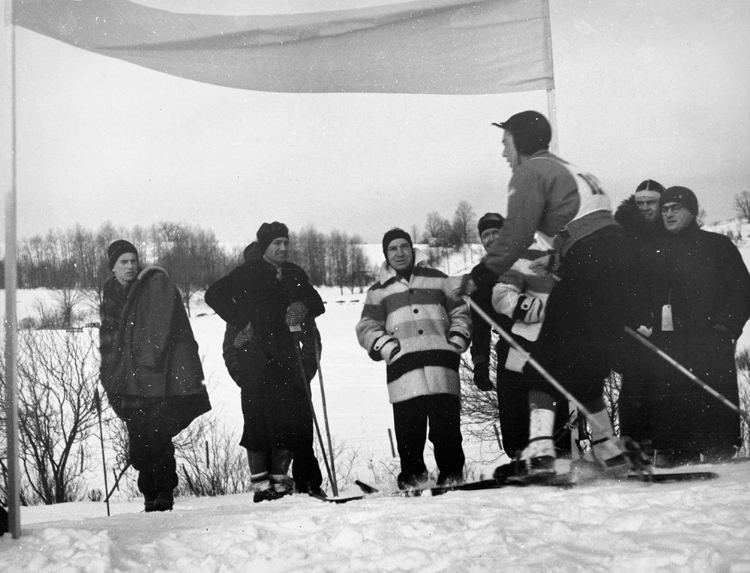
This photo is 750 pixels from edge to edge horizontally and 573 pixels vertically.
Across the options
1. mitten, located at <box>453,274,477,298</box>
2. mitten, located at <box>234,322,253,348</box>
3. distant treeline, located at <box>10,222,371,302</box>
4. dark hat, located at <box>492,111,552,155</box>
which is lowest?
mitten, located at <box>234,322,253,348</box>

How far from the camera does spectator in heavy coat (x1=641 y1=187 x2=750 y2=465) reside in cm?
376

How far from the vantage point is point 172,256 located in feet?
12.5

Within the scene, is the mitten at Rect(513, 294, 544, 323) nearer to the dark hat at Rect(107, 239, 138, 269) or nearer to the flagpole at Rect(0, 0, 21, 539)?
the dark hat at Rect(107, 239, 138, 269)

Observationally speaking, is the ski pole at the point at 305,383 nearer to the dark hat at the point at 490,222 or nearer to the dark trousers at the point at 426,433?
the dark trousers at the point at 426,433

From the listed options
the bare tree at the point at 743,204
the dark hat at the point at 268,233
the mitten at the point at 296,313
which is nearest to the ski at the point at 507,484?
the mitten at the point at 296,313

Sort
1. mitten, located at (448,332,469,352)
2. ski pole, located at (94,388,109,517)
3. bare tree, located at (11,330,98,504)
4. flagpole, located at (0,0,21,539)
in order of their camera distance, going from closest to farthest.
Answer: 1. flagpole, located at (0,0,21,539)
2. ski pole, located at (94,388,109,517)
3. bare tree, located at (11,330,98,504)
4. mitten, located at (448,332,469,352)

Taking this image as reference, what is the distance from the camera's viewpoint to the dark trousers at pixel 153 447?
3.59 meters

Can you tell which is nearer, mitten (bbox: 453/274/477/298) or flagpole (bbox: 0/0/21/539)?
flagpole (bbox: 0/0/21/539)

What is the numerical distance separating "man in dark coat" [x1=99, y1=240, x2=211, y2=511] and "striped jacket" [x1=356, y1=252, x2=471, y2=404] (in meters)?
0.90

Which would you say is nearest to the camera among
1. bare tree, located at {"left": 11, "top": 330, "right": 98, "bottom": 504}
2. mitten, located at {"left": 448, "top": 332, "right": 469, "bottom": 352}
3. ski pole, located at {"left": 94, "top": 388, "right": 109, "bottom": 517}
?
ski pole, located at {"left": 94, "top": 388, "right": 109, "bottom": 517}

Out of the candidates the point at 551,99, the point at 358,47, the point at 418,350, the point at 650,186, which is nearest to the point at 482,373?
the point at 418,350

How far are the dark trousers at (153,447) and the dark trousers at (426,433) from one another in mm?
1117

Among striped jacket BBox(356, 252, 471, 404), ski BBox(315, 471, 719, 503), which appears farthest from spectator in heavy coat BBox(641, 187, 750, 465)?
striped jacket BBox(356, 252, 471, 404)

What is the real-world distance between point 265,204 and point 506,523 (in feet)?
6.67
